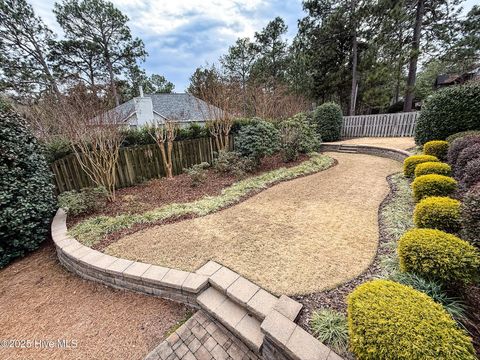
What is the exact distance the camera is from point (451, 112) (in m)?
5.35

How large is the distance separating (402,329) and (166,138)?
6.78 m

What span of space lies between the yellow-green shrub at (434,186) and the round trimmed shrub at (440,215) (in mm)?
818

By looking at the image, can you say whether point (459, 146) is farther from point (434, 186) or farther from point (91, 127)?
point (91, 127)

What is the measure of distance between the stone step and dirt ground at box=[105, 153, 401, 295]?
1.21ft

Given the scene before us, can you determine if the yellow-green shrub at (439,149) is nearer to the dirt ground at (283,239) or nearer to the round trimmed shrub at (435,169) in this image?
the round trimmed shrub at (435,169)

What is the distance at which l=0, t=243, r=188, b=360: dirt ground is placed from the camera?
200 centimetres

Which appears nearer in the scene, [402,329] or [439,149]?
[402,329]

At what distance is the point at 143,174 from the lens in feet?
21.0

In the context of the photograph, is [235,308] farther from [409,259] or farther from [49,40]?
[49,40]

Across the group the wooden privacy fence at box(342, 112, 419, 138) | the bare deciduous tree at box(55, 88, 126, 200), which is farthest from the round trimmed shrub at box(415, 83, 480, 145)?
Result: the bare deciduous tree at box(55, 88, 126, 200)

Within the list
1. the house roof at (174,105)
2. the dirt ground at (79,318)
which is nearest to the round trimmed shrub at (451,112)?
the dirt ground at (79,318)

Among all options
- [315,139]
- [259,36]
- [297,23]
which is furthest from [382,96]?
[259,36]

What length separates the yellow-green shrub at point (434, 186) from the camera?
3.11m

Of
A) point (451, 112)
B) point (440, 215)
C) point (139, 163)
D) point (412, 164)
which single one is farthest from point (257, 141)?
point (451, 112)
